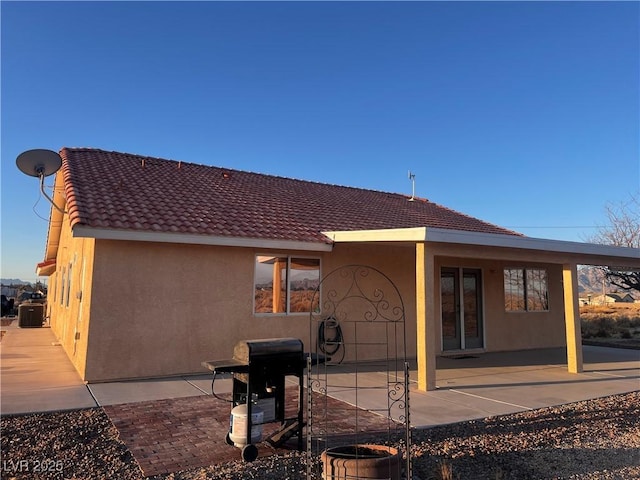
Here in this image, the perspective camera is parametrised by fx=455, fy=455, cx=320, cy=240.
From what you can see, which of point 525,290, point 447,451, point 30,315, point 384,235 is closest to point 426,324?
point 384,235

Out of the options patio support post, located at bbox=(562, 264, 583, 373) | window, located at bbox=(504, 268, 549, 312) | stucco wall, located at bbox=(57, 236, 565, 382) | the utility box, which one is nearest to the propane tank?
stucco wall, located at bbox=(57, 236, 565, 382)

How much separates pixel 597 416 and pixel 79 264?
36.1 feet

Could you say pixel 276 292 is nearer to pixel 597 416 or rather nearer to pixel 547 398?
pixel 547 398

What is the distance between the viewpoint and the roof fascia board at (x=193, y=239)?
8227 mm

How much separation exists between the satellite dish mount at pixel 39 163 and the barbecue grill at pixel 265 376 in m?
6.39

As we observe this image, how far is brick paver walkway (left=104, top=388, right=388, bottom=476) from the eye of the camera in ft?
15.6

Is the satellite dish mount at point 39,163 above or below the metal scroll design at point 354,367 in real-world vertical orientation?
above

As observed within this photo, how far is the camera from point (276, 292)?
35.0 ft

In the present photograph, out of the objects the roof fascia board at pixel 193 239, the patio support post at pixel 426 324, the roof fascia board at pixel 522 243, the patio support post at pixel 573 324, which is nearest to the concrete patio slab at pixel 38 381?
the roof fascia board at pixel 193 239

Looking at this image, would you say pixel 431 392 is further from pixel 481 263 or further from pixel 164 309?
pixel 481 263

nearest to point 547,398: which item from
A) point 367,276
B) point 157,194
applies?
point 367,276

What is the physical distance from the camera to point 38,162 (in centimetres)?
907

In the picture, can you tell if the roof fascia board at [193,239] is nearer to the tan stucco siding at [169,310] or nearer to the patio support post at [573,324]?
the tan stucco siding at [169,310]

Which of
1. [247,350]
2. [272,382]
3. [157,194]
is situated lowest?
[272,382]
